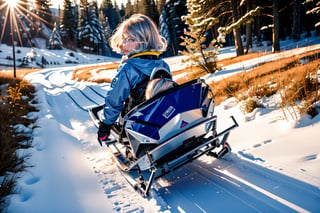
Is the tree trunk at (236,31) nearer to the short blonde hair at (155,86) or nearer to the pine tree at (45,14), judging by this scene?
the short blonde hair at (155,86)

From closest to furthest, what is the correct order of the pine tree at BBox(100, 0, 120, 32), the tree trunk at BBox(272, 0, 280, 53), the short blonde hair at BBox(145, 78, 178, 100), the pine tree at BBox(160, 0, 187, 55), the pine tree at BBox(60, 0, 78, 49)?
the short blonde hair at BBox(145, 78, 178, 100)
the tree trunk at BBox(272, 0, 280, 53)
the pine tree at BBox(160, 0, 187, 55)
the pine tree at BBox(60, 0, 78, 49)
the pine tree at BBox(100, 0, 120, 32)

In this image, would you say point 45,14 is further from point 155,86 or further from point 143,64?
point 155,86

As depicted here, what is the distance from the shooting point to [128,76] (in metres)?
2.34

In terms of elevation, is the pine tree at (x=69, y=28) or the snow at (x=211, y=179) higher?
the pine tree at (x=69, y=28)

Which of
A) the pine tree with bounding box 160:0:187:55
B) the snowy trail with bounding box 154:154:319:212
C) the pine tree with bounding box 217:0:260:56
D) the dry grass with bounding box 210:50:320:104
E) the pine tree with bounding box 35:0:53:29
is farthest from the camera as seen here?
the pine tree with bounding box 35:0:53:29

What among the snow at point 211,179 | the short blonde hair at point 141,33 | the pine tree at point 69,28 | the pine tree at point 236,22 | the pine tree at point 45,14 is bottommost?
the snow at point 211,179

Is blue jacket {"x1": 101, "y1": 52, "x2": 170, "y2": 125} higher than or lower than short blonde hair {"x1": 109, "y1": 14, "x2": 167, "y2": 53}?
lower

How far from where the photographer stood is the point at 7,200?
2.35 m

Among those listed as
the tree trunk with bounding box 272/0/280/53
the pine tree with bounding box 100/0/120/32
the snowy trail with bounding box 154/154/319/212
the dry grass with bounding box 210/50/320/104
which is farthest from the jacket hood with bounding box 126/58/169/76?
the pine tree with bounding box 100/0/120/32

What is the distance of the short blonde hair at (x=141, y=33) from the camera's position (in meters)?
2.38

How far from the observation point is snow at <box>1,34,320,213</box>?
2.05m

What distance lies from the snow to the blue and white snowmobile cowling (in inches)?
24.1

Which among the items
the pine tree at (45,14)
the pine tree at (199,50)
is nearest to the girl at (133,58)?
the pine tree at (199,50)

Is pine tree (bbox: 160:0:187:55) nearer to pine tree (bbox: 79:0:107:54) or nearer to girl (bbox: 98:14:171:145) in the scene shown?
pine tree (bbox: 79:0:107:54)
